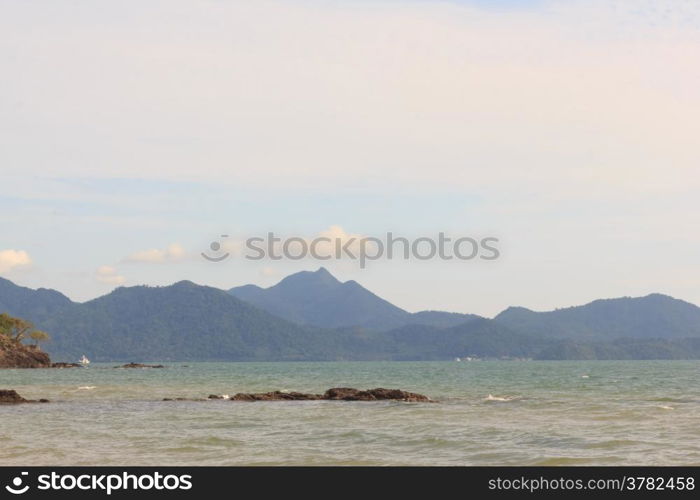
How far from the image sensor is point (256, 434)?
3847 centimetres

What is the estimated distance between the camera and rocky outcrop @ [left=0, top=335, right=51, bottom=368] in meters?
167

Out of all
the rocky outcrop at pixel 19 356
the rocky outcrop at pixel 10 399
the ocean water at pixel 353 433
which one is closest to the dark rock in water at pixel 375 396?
the ocean water at pixel 353 433

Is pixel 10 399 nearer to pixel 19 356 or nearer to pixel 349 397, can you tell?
pixel 349 397

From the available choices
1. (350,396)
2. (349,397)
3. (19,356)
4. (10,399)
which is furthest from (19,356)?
(349,397)

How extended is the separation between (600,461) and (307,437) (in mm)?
12151

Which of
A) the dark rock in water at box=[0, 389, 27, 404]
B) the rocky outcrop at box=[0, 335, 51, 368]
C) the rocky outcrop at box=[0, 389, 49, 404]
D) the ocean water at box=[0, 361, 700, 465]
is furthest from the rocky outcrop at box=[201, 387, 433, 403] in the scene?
the rocky outcrop at box=[0, 335, 51, 368]

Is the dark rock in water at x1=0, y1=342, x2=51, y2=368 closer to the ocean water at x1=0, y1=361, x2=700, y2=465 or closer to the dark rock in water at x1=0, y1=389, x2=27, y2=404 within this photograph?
the dark rock in water at x1=0, y1=389, x2=27, y2=404

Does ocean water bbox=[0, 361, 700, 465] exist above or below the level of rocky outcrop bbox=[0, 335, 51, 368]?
below

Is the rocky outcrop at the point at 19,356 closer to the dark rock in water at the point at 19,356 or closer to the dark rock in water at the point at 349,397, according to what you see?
the dark rock in water at the point at 19,356

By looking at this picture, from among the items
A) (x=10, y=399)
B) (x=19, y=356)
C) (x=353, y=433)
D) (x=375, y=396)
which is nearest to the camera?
(x=353, y=433)

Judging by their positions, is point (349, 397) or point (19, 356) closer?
point (349, 397)

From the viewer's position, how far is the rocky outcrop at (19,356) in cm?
16662

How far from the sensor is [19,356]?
169 m
